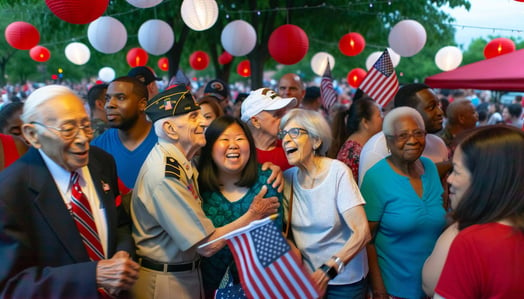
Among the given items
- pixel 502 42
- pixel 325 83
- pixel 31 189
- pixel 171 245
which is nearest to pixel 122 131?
pixel 171 245

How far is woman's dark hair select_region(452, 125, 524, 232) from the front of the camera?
6.18 ft

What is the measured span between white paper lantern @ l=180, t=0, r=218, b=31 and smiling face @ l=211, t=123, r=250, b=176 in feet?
15.9

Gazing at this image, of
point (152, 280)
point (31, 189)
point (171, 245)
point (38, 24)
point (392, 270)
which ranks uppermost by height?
point (38, 24)

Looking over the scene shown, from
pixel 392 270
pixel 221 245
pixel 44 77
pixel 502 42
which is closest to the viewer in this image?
pixel 221 245

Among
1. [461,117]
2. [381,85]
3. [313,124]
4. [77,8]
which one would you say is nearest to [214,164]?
[313,124]

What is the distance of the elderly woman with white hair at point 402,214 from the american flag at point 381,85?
2578 mm

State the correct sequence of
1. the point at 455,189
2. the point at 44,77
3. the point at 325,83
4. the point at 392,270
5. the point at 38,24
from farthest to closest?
the point at 44,77 → the point at 38,24 → the point at 325,83 → the point at 392,270 → the point at 455,189

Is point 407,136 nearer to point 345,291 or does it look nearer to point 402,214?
point 402,214

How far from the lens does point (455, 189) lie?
2070mm

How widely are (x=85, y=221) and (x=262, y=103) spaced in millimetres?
1837

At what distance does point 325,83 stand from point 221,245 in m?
5.84

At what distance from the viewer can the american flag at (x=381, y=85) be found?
582 cm

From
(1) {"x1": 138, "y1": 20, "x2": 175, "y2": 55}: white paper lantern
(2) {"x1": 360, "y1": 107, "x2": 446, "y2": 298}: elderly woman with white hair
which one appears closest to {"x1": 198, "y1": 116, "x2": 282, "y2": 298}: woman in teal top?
(2) {"x1": 360, "y1": 107, "x2": 446, "y2": 298}: elderly woman with white hair

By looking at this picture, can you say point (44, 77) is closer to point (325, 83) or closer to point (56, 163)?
point (325, 83)
